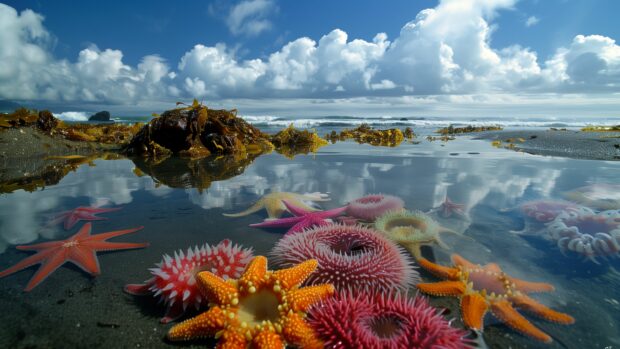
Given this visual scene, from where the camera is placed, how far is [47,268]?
195 cm

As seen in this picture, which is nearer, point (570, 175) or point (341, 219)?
point (341, 219)

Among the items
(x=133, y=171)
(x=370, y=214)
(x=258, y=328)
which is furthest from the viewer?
(x=133, y=171)

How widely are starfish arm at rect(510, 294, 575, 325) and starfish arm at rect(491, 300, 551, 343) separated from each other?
3.4 inches

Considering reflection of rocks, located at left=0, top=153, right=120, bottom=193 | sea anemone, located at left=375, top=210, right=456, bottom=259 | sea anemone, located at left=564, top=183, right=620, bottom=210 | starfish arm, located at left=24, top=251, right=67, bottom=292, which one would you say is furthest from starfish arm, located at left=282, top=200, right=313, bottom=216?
reflection of rocks, located at left=0, top=153, right=120, bottom=193

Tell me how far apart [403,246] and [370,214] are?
0.61m

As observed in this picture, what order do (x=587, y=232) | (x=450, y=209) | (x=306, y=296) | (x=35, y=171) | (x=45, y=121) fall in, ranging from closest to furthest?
(x=306, y=296) < (x=587, y=232) < (x=450, y=209) < (x=35, y=171) < (x=45, y=121)

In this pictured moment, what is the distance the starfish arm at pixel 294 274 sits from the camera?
1495mm

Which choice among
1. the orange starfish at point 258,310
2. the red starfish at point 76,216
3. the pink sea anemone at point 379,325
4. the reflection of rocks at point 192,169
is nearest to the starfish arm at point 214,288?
the orange starfish at point 258,310

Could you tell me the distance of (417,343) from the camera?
1.25 meters

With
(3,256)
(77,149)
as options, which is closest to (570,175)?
(3,256)

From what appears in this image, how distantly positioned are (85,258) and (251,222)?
1.28 meters

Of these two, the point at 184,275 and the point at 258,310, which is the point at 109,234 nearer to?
the point at 184,275

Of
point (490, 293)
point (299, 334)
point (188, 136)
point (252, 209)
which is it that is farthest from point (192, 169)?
point (490, 293)

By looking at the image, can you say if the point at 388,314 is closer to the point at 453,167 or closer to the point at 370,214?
the point at 370,214
